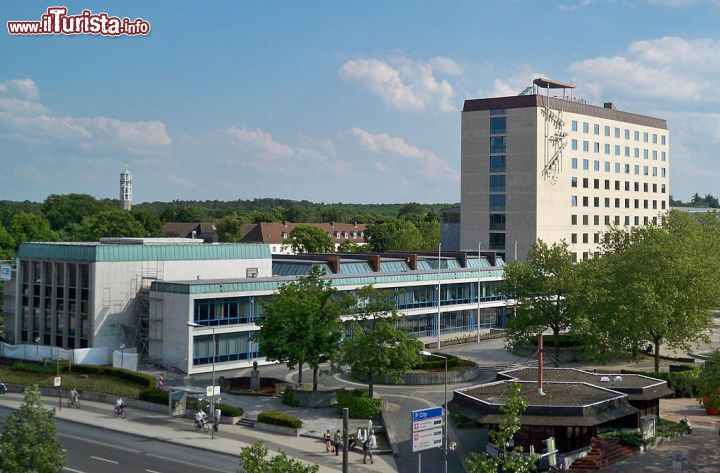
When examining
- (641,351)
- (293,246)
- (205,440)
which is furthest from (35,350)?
(293,246)

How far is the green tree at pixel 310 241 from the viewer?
146 m

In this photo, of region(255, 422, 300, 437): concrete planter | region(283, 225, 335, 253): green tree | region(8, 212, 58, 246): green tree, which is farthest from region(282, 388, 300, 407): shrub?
region(8, 212, 58, 246): green tree

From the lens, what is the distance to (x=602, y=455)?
4562 centimetres

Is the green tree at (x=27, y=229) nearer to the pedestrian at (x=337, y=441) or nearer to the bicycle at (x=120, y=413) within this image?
the bicycle at (x=120, y=413)

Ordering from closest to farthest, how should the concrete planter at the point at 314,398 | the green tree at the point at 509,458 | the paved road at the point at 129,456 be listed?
the green tree at the point at 509,458 < the paved road at the point at 129,456 < the concrete planter at the point at 314,398

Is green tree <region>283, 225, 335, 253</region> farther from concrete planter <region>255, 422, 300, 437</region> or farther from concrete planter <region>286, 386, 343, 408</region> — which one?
concrete planter <region>255, 422, 300, 437</region>

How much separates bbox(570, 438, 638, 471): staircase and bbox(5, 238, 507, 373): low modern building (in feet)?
88.1

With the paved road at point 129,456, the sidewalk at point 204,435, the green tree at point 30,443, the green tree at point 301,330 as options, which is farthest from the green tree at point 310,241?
the green tree at point 30,443

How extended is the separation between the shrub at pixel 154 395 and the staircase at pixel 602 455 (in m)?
28.8

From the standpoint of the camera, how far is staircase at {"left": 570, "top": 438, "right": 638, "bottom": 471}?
44.8 meters

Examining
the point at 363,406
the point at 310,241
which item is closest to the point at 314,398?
the point at 363,406

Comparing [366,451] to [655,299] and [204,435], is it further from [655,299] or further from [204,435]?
[655,299]

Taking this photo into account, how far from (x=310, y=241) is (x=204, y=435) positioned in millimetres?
95429

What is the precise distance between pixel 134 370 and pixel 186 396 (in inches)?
523
